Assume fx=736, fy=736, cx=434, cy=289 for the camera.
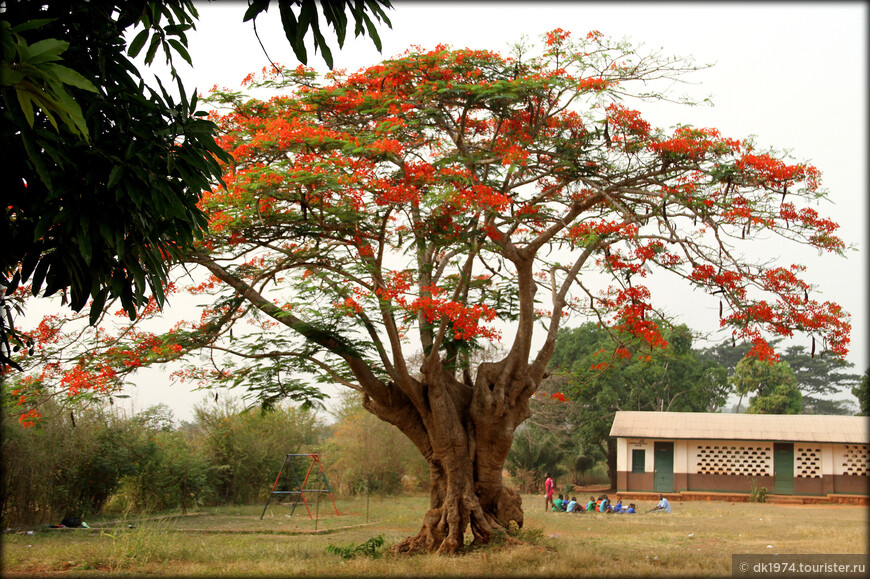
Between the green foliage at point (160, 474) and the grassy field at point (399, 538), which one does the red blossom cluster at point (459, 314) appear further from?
the green foliage at point (160, 474)

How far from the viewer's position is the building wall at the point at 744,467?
2419 cm

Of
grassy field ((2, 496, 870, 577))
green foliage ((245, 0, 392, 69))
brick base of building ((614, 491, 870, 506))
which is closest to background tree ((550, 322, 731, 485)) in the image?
brick base of building ((614, 491, 870, 506))

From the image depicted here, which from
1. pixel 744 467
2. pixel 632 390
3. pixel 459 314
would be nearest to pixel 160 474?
pixel 459 314

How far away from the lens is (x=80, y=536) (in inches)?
520

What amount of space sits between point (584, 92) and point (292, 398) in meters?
6.32

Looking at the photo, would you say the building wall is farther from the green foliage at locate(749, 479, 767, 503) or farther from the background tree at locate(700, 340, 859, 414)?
the background tree at locate(700, 340, 859, 414)

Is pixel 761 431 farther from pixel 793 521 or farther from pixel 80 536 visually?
pixel 80 536

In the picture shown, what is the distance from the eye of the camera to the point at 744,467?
24.8m

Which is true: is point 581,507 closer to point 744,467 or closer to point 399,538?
point 744,467

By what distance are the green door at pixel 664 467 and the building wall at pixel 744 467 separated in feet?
0.52

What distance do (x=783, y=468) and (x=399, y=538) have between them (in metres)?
17.0

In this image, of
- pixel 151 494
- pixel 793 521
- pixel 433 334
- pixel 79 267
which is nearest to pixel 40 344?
pixel 433 334

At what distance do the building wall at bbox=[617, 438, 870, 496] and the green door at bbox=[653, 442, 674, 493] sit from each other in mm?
159

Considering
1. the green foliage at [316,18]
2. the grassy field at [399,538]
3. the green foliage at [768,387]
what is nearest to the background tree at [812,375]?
the green foliage at [768,387]
